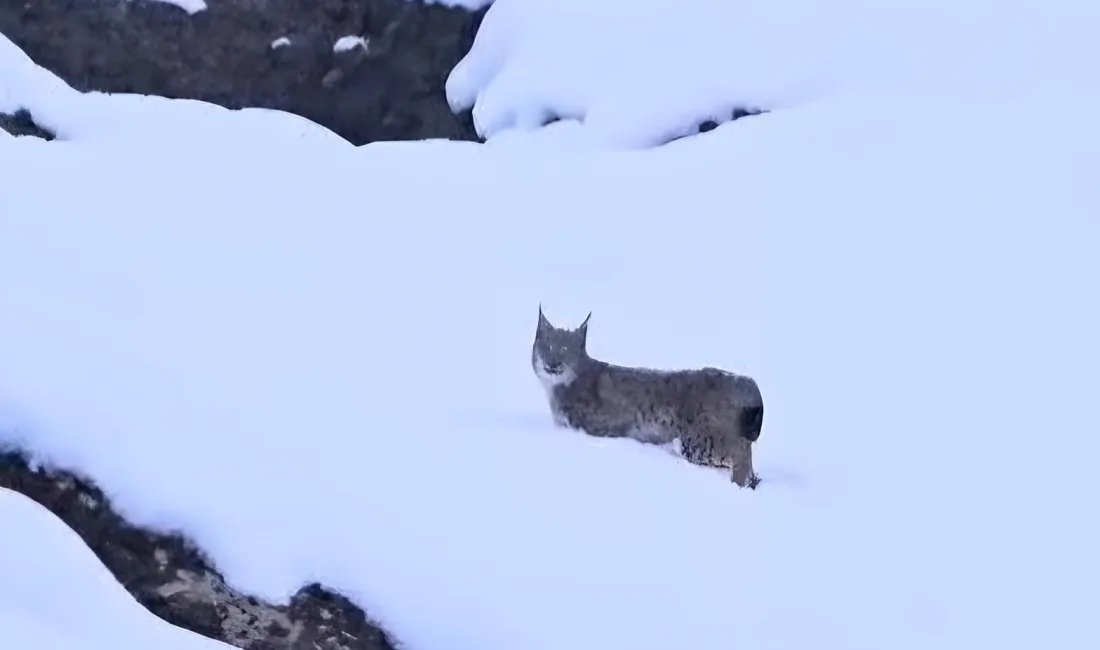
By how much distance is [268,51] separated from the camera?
12594mm

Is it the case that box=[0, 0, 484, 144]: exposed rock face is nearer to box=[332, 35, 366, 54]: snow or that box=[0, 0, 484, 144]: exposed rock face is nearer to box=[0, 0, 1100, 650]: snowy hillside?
box=[332, 35, 366, 54]: snow

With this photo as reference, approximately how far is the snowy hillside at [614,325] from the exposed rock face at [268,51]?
856 mm

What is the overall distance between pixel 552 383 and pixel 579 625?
2097 millimetres

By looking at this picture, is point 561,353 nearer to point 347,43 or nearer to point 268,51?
point 347,43

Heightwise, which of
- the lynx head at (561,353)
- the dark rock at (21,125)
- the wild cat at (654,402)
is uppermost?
the dark rock at (21,125)

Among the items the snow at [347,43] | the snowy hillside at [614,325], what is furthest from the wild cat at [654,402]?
the snow at [347,43]

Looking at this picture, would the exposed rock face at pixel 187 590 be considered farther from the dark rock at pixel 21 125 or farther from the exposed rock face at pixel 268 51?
the exposed rock face at pixel 268 51

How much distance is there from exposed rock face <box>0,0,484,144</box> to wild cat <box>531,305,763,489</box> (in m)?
5.54

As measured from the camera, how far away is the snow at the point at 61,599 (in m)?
5.41

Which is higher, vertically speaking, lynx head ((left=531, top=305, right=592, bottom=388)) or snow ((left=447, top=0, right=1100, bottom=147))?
snow ((left=447, top=0, right=1100, bottom=147))

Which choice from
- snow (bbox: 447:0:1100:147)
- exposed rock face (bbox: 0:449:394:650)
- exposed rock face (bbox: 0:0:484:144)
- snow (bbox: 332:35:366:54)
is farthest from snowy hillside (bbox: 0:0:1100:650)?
snow (bbox: 332:35:366:54)

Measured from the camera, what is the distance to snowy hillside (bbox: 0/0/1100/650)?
598 cm

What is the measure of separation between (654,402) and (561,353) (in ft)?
2.53

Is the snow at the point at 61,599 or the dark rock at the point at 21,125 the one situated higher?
the dark rock at the point at 21,125
